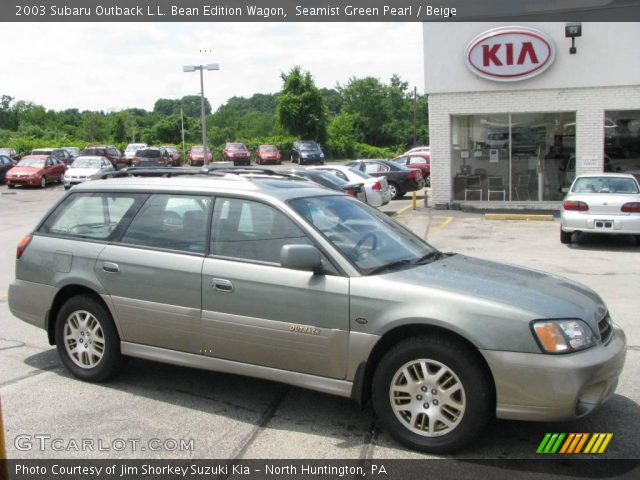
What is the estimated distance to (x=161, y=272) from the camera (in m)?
4.94

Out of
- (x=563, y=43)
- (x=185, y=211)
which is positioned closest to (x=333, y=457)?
(x=185, y=211)

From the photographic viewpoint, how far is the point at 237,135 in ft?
260

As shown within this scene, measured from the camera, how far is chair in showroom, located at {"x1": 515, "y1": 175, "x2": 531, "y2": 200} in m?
19.4

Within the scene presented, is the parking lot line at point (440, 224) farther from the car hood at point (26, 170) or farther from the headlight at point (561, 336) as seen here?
the car hood at point (26, 170)

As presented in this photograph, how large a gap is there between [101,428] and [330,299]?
1774mm

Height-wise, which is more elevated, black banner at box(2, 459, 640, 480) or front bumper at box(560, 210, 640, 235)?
front bumper at box(560, 210, 640, 235)

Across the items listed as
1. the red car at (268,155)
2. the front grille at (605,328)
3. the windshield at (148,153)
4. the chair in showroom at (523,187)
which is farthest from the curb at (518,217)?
the red car at (268,155)

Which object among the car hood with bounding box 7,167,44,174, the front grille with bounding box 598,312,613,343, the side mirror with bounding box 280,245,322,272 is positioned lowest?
the front grille with bounding box 598,312,613,343

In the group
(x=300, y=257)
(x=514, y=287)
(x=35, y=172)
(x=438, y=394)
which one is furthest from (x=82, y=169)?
(x=438, y=394)

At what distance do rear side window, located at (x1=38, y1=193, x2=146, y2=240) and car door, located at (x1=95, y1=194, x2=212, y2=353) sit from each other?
0.16m

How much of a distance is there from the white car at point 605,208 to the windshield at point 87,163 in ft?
76.8

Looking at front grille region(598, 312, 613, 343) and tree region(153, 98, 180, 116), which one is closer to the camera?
front grille region(598, 312, 613, 343)

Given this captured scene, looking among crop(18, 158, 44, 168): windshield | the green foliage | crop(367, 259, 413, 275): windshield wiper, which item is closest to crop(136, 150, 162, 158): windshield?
crop(18, 158, 44, 168): windshield

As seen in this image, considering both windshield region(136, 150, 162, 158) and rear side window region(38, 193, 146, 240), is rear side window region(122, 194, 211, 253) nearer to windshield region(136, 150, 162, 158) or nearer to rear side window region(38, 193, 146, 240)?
rear side window region(38, 193, 146, 240)
